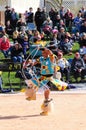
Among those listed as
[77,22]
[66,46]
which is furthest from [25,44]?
[77,22]

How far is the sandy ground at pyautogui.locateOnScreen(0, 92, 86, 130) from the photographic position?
40.0 feet

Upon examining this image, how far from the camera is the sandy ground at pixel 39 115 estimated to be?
1220 centimetres

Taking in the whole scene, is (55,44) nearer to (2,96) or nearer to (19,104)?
(2,96)

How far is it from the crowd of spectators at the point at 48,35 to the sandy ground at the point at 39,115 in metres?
3.50

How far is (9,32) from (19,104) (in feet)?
39.2

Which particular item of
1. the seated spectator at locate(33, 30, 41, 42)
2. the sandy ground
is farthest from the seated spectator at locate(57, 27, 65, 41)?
the sandy ground

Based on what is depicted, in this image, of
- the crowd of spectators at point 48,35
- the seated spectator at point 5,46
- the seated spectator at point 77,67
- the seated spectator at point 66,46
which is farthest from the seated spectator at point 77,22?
the seated spectator at point 77,67

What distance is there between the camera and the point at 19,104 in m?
15.1

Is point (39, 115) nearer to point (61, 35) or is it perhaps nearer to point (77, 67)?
point (77, 67)

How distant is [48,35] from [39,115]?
42.1 feet

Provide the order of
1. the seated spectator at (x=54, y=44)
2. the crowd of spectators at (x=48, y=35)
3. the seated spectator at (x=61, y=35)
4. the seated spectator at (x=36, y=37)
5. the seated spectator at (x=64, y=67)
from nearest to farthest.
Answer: the seated spectator at (x=64, y=67) → the crowd of spectators at (x=48, y=35) → the seated spectator at (x=54, y=44) → the seated spectator at (x=36, y=37) → the seated spectator at (x=61, y=35)

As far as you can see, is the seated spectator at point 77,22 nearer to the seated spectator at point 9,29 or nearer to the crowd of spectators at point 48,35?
the crowd of spectators at point 48,35

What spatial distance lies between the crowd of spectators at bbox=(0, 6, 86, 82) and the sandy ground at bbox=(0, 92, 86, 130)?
3499 mm

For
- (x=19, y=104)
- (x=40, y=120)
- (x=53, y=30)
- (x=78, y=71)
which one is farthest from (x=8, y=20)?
(x=40, y=120)
